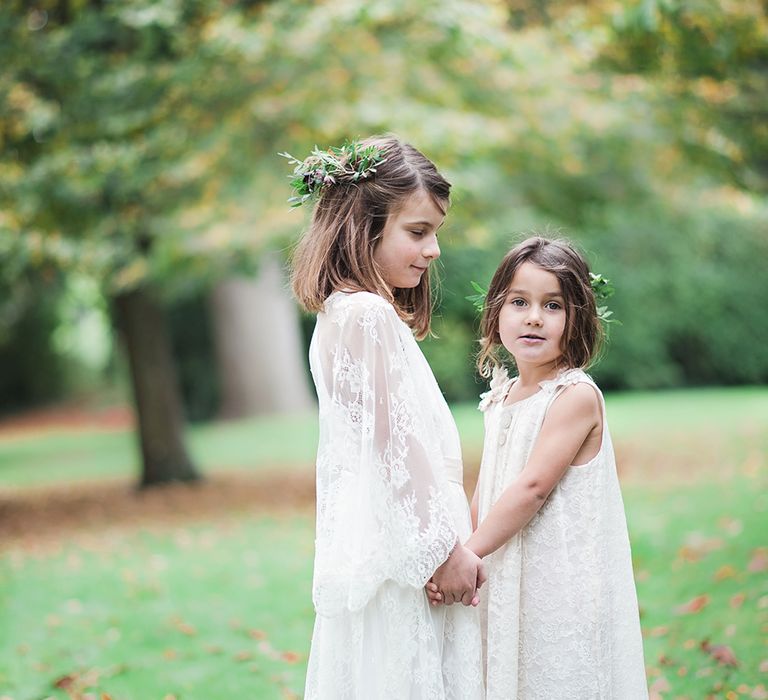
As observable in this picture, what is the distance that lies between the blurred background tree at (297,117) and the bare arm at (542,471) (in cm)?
305

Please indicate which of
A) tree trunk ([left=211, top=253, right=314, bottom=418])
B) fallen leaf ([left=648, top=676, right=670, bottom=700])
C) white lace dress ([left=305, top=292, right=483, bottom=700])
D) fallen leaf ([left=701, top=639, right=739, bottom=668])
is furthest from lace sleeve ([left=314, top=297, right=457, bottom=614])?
tree trunk ([left=211, top=253, right=314, bottom=418])

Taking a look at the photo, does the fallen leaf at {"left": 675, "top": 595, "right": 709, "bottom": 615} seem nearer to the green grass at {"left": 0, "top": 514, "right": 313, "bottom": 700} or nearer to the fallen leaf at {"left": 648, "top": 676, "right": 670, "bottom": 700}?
the fallen leaf at {"left": 648, "top": 676, "right": 670, "bottom": 700}

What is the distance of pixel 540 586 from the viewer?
2801 mm

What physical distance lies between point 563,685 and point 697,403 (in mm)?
14188

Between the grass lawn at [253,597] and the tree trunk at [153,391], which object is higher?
the tree trunk at [153,391]

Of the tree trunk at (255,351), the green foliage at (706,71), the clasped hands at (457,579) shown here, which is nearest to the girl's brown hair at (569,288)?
the clasped hands at (457,579)

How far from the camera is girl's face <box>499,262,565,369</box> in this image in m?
2.81

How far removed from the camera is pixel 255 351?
59.3ft

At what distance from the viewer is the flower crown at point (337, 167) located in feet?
9.05

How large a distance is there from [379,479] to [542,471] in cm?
44

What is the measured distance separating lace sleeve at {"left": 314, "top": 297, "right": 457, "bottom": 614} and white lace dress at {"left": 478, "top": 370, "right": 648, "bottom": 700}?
300mm

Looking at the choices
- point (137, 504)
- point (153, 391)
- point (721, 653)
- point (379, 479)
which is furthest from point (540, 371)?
point (153, 391)

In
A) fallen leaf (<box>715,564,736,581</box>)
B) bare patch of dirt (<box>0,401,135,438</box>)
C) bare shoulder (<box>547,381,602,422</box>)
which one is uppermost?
bare shoulder (<box>547,381,602,422</box>)

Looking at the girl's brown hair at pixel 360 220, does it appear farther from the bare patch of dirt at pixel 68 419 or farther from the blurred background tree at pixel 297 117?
the bare patch of dirt at pixel 68 419
